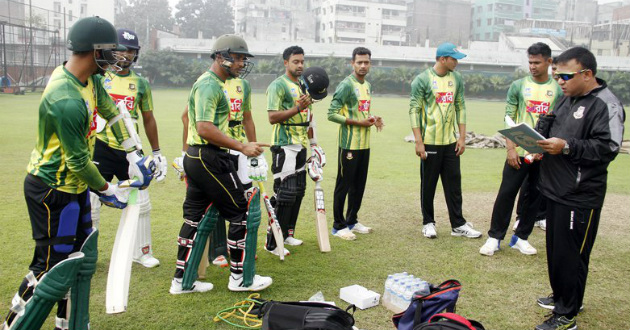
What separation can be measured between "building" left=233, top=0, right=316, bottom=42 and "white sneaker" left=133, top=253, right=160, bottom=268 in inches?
2782

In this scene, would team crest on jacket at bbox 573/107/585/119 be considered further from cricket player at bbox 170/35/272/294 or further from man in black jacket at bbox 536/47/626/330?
cricket player at bbox 170/35/272/294

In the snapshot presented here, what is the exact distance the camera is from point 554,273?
4512 mm

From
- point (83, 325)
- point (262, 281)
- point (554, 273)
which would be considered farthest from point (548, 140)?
point (83, 325)

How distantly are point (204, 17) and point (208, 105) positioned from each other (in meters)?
83.8

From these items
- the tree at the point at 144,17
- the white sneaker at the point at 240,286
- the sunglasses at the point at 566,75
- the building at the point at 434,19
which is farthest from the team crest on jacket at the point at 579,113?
the building at the point at 434,19

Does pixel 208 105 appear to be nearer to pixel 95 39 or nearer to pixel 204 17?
pixel 95 39

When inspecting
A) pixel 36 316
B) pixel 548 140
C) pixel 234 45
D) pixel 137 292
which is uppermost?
pixel 234 45

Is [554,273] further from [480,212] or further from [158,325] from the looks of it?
[480,212]

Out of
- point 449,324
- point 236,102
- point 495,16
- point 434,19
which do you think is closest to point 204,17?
point 434,19

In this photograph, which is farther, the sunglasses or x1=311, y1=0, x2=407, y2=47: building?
x1=311, y1=0, x2=407, y2=47: building

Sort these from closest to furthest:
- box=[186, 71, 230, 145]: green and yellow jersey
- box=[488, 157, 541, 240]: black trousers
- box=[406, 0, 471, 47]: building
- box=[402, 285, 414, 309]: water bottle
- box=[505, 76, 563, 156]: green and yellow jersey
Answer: box=[402, 285, 414, 309]: water bottle, box=[186, 71, 230, 145]: green and yellow jersey, box=[488, 157, 541, 240]: black trousers, box=[505, 76, 563, 156]: green and yellow jersey, box=[406, 0, 471, 47]: building

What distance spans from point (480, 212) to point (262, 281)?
4.65m

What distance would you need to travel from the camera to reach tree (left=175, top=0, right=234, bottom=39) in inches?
3270

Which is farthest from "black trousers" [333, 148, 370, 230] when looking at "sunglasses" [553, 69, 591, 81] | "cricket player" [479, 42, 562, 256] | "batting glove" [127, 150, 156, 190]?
"batting glove" [127, 150, 156, 190]
